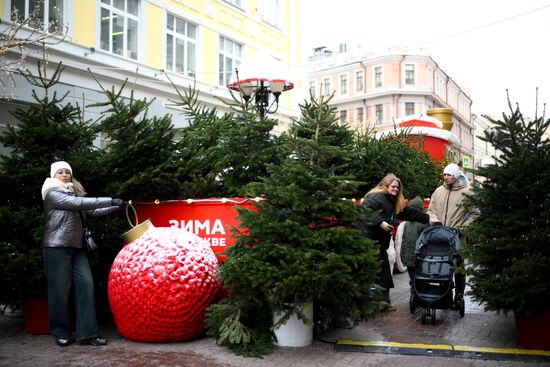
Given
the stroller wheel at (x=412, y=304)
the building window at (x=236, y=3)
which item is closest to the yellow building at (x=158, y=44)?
the building window at (x=236, y=3)

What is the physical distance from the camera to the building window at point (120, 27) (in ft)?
61.8

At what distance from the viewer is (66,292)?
19.6 feet

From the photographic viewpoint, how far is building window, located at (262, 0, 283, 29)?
27.4 m

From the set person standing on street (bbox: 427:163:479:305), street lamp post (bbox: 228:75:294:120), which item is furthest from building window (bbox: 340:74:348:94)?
person standing on street (bbox: 427:163:479:305)

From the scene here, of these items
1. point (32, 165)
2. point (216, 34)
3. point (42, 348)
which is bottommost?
point (42, 348)

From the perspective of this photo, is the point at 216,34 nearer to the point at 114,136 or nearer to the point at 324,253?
the point at 114,136

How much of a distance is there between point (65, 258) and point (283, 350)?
248 cm

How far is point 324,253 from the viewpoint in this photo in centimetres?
556

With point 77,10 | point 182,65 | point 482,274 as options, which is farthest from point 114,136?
point 182,65

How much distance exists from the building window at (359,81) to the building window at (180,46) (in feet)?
168

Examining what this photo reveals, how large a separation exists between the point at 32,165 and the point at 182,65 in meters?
16.6

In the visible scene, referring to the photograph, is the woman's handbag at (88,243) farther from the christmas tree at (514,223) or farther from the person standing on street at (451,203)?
the person standing on street at (451,203)

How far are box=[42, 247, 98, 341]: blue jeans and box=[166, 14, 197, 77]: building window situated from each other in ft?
54.2

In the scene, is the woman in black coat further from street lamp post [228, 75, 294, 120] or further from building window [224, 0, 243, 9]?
building window [224, 0, 243, 9]
